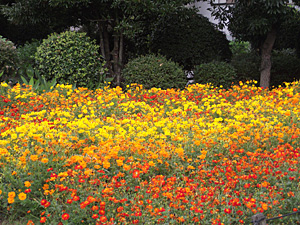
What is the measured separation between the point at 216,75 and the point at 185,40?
223 cm

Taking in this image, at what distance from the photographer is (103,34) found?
10.7 meters

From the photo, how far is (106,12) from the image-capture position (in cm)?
982

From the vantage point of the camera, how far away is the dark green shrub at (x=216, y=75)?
9289 millimetres

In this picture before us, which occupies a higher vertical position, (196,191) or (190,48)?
(190,48)

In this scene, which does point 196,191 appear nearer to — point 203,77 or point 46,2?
point 203,77

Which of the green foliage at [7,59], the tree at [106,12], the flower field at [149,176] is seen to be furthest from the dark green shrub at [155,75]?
the flower field at [149,176]

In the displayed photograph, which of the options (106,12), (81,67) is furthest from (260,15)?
(81,67)

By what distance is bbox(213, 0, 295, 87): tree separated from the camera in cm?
845

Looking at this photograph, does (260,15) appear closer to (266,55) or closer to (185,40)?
(266,55)

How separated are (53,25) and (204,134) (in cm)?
741

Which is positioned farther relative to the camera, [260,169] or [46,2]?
[46,2]

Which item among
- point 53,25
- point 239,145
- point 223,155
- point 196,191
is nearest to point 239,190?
point 196,191

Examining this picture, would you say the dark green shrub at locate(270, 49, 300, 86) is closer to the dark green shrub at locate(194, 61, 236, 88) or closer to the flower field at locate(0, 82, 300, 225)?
the dark green shrub at locate(194, 61, 236, 88)

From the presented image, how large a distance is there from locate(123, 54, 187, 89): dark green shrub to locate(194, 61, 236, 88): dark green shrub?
29.0 inches
